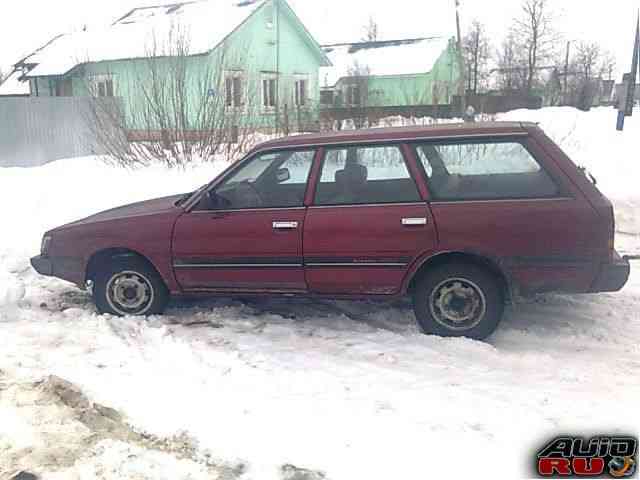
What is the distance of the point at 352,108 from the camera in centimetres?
1770

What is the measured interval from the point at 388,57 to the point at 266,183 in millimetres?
39562

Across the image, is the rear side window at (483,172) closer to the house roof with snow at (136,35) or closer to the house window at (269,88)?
the house roof with snow at (136,35)

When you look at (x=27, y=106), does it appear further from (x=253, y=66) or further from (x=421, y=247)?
(x=421, y=247)

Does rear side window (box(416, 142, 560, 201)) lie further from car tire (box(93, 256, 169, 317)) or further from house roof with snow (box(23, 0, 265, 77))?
house roof with snow (box(23, 0, 265, 77))

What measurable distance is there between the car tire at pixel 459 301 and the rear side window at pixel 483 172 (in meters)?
0.60

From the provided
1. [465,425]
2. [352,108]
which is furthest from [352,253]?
[352,108]

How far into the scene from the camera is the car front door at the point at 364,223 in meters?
4.70

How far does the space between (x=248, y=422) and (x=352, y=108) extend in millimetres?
15048

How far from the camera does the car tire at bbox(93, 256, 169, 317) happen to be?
5.41 metres

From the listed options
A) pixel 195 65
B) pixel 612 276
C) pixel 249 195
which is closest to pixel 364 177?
pixel 249 195

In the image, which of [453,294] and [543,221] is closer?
[543,221]

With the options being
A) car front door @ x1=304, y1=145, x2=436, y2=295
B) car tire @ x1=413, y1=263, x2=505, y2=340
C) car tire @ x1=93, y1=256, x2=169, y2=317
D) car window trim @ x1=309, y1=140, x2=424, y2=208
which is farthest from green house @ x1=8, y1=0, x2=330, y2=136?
car tire @ x1=413, y1=263, x2=505, y2=340

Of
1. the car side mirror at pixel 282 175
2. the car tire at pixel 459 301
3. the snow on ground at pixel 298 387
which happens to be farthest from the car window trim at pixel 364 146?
the snow on ground at pixel 298 387

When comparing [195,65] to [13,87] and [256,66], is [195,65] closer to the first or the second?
[256,66]
